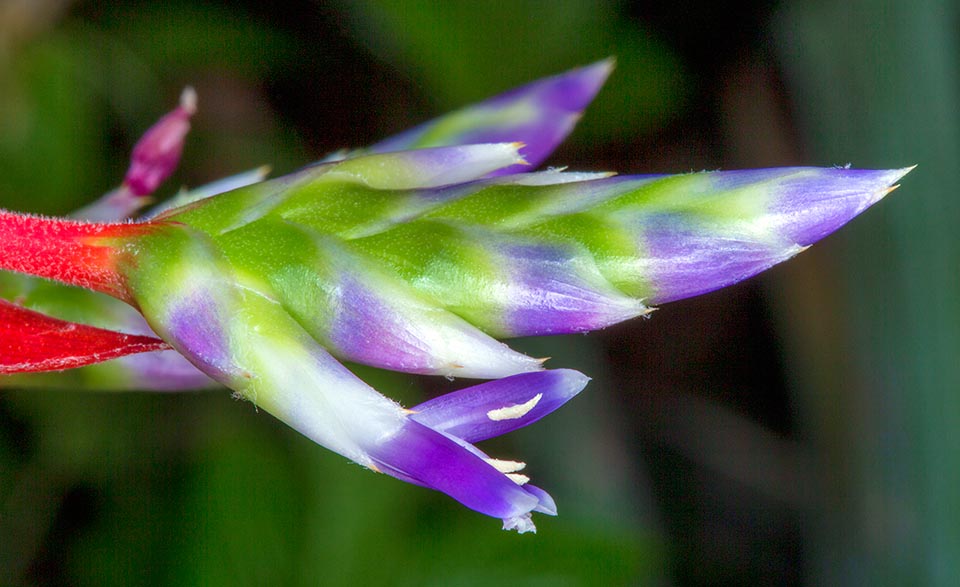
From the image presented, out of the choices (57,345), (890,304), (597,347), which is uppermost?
(890,304)

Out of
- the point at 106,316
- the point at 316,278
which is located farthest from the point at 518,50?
the point at 316,278

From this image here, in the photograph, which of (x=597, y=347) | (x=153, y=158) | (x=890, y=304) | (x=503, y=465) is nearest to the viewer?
(x=503, y=465)

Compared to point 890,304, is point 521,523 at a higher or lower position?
lower

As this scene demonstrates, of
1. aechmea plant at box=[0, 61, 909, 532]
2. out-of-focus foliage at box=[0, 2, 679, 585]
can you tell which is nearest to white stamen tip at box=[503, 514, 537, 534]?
aechmea plant at box=[0, 61, 909, 532]

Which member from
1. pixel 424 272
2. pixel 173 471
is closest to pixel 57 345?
pixel 424 272

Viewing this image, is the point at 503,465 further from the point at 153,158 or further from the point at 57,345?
the point at 153,158

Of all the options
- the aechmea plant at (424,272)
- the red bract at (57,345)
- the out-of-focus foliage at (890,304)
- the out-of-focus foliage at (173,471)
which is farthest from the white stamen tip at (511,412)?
the out-of-focus foliage at (890,304)
